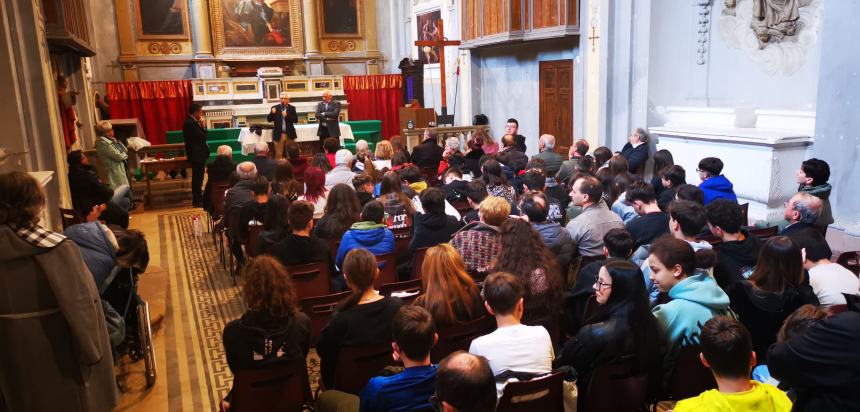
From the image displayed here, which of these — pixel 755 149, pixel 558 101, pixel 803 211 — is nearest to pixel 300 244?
pixel 803 211

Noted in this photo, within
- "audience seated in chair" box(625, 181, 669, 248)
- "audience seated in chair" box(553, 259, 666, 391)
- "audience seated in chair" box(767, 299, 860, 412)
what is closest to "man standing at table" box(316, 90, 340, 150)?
"audience seated in chair" box(625, 181, 669, 248)

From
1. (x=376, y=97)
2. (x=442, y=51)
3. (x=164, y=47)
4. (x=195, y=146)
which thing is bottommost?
(x=195, y=146)

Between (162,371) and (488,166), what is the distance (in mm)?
3394

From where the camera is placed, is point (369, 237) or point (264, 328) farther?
point (369, 237)

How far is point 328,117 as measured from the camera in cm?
1302

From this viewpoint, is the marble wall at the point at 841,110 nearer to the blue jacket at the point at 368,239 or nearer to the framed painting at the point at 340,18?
the blue jacket at the point at 368,239

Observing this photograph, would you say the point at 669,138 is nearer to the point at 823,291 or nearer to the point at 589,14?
the point at 589,14

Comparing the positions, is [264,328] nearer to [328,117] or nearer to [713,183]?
[713,183]

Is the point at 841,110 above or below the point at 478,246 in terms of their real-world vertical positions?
above

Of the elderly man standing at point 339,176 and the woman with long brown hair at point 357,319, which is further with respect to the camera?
the elderly man standing at point 339,176

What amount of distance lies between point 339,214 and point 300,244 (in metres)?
0.73

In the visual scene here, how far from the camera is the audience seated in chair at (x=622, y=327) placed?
9.23 feet

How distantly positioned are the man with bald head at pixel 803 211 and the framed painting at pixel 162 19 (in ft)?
52.4

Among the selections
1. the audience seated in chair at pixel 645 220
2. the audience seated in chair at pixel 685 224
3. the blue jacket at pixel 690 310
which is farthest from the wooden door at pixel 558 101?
the blue jacket at pixel 690 310
